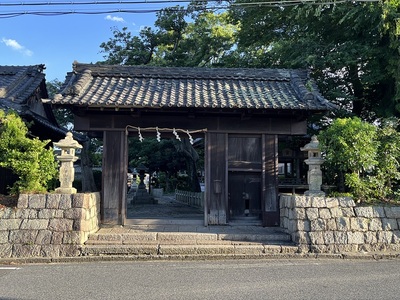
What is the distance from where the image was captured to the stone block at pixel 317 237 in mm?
8938

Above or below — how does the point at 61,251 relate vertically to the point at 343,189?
below

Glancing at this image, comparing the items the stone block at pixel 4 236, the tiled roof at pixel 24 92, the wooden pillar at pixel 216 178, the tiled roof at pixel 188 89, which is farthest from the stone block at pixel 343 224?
the tiled roof at pixel 24 92

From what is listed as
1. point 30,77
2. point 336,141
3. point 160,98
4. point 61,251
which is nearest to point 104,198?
point 61,251

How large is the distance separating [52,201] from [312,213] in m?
6.93

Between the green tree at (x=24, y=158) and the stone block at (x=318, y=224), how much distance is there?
7.40m

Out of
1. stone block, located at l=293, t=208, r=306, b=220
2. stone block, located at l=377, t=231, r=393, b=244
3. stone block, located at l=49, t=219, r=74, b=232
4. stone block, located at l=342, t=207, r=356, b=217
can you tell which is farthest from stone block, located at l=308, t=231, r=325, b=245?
stone block, located at l=49, t=219, r=74, b=232

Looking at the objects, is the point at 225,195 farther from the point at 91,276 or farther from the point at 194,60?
the point at 194,60

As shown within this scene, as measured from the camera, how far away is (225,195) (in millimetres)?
10906

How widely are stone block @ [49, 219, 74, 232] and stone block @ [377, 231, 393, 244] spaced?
26.9 ft

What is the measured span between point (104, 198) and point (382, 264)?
311 inches

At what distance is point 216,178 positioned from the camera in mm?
10945

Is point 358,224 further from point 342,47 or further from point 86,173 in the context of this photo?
point 86,173

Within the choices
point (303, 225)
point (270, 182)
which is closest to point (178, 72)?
point (270, 182)

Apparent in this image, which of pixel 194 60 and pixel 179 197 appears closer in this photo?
pixel 194 60
